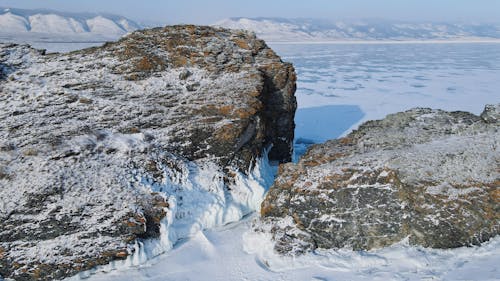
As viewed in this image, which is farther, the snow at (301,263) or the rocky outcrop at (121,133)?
the rocky outcrop at (121,133)

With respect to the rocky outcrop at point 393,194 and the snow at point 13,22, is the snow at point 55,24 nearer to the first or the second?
the snow at point 13,22

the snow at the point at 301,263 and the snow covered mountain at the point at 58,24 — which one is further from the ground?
the snow covered mountain at the point at 58,24

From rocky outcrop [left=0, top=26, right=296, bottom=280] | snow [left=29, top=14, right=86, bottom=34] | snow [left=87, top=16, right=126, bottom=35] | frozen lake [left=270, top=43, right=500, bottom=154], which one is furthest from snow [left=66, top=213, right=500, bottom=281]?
snow [left=87, top=16, right=126, bottom=35]

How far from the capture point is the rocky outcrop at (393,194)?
5895mm

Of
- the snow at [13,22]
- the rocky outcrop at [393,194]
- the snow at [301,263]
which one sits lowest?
the snow at [301,263]

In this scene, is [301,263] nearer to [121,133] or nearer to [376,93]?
[121,133]

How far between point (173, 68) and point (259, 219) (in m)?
4.51

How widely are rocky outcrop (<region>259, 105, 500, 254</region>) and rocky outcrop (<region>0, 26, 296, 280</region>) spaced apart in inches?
63.9

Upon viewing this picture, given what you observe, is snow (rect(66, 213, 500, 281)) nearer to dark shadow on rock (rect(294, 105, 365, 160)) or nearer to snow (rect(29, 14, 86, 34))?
dark shadow on rock (rect(294, 105, 365, 160))

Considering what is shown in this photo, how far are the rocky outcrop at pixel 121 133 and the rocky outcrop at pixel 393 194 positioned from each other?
162 cm

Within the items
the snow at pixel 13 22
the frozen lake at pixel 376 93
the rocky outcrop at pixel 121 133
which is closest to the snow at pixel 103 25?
the snow at pixel 13 22

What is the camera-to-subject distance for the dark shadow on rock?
14.2m

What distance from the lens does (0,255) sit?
5.76 metres

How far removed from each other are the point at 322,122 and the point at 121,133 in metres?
10.9
